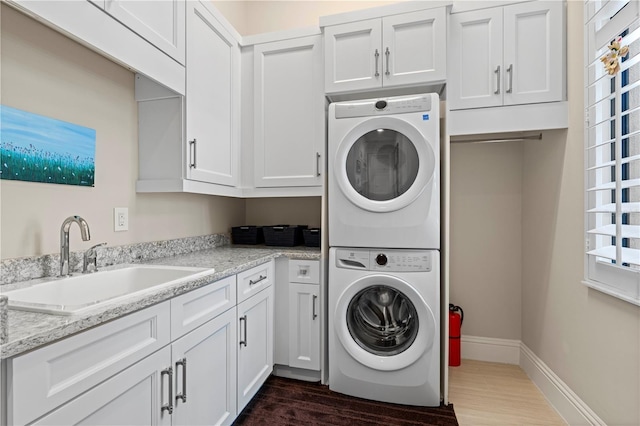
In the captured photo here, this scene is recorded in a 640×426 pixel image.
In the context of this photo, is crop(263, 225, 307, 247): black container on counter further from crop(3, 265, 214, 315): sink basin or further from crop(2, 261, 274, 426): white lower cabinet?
crop(3, 265, 214, 315): sink basin

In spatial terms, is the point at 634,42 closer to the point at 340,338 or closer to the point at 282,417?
the point at 340,338

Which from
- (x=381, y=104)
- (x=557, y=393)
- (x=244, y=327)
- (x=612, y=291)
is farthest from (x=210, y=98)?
(x=557, y=393)

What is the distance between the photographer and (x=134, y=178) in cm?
183

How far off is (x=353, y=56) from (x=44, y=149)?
5.84 ft

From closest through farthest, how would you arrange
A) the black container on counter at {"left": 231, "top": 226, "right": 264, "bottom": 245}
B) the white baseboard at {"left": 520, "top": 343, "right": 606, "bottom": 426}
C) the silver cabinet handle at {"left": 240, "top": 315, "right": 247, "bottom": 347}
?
the white baseboard at {"left": 520, "top": 343, "right": 606, "bottom": 426} → the silver cabinet handle at {"left": 240, "top": 315, "right": 247, "bottom": 347} → the black container on counter at {"left": 231, "top": 226, "right": 264, "bottom": 245}

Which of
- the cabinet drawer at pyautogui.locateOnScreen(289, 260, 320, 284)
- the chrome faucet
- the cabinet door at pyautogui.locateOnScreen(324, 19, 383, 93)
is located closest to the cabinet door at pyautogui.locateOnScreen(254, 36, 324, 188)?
the cabinet door at pyautogui.locateOnScreen(324, 19, 383, 93)

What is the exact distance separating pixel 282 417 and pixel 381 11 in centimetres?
256


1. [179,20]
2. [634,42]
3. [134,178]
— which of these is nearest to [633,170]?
[634,42]

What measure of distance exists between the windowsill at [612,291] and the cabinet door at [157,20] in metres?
2.36

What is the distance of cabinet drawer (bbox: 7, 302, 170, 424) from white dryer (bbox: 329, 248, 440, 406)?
116cm

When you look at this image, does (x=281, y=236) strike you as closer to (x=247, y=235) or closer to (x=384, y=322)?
(x=247, y=235)

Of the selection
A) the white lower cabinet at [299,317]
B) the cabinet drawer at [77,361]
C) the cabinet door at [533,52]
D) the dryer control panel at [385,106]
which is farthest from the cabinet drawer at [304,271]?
the cabinet door at [533,52]

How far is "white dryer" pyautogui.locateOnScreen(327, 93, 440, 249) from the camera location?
1939 millimetres

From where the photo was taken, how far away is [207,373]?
57.4 inches
